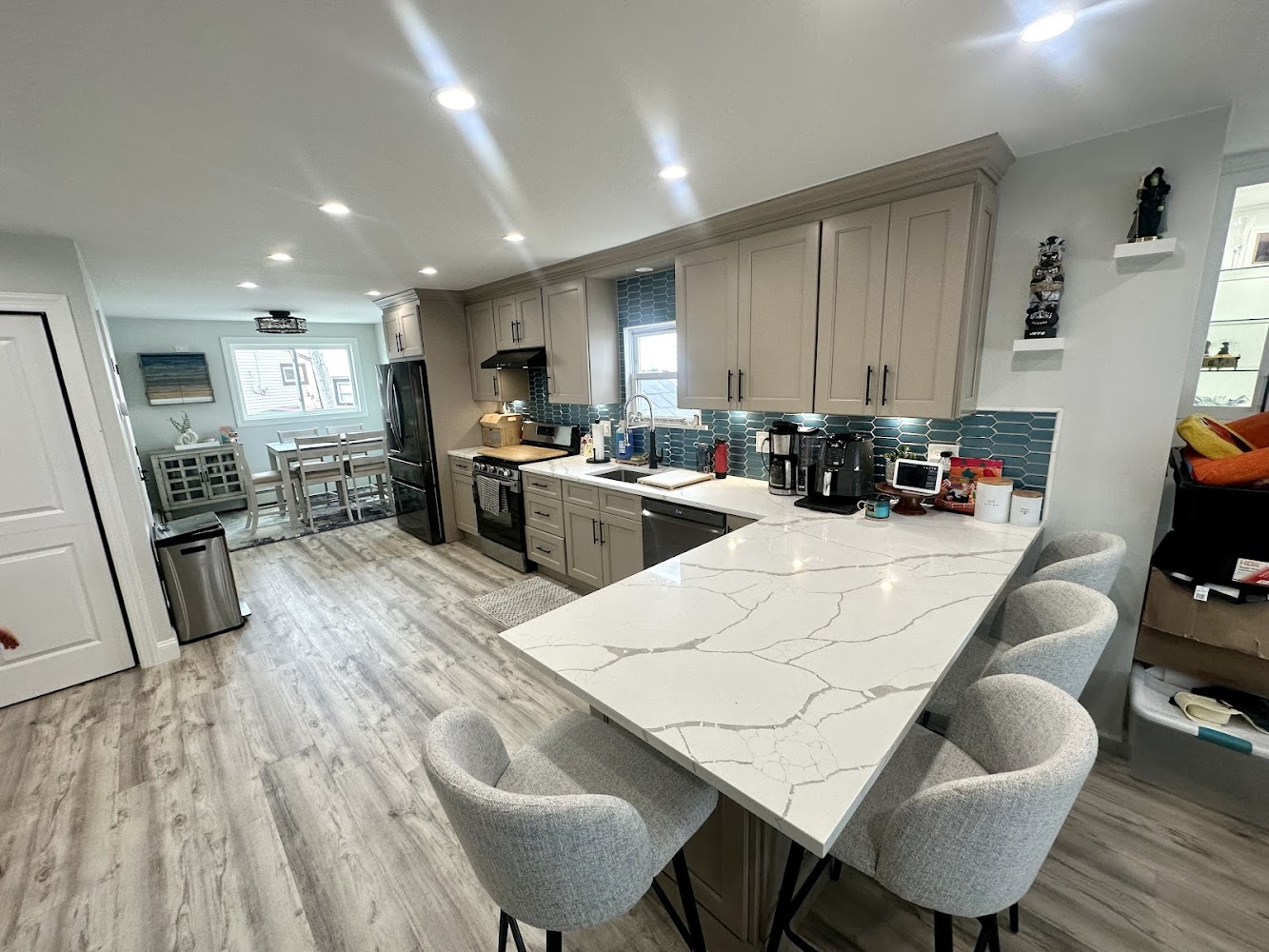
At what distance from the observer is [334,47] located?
1.19 meters

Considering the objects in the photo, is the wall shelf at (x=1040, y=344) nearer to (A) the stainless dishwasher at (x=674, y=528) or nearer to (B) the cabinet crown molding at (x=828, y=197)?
(B) the cabinet crown molding at (x=828, y=197)

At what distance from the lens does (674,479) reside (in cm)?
309

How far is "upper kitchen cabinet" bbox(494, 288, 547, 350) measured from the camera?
3971 mm

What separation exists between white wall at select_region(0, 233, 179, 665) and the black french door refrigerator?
1942 millimetres

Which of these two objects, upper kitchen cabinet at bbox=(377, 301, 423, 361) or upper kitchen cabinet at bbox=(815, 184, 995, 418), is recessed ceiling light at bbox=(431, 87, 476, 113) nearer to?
upper kitchen cabinet at bbox=(815, 184, 995, 418)

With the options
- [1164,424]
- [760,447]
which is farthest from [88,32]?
[1164,424]

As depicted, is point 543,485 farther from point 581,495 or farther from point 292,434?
point 292,434

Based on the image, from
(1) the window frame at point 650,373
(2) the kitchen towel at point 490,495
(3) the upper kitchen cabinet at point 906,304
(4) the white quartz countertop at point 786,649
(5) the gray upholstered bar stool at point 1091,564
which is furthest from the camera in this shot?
(2) the kitchen towel at point 490,495

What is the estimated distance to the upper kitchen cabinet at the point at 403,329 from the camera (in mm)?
4469

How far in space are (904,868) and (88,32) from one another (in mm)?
2394

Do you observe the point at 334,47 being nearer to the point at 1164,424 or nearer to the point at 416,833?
the point at 416,833

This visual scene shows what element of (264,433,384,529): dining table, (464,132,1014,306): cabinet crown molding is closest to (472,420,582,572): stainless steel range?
(464,132,1014,306): cabinet crown molding

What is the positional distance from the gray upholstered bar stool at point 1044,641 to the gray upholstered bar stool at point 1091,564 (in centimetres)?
21

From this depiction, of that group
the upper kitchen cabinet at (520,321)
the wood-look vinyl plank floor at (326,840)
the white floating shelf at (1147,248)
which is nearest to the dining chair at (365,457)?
the upper kitchen cabinet at (520,321)
